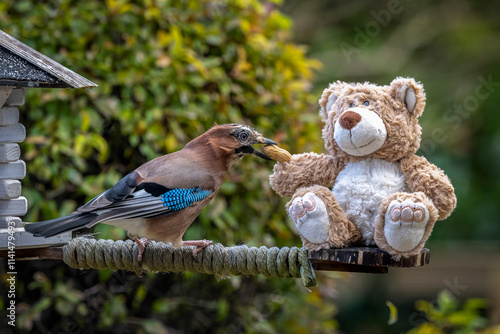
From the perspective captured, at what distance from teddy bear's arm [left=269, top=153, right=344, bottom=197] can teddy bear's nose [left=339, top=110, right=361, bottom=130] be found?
0.20 metres

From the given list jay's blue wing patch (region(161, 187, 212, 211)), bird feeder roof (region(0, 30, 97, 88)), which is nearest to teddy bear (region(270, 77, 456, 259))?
jay's blue wing patch (region(161, 187, 212, 211))

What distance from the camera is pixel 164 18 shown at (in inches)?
126

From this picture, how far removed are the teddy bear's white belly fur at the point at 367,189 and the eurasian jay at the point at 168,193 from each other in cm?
28

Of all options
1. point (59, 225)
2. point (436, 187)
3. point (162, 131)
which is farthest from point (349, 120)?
point (162, 131)

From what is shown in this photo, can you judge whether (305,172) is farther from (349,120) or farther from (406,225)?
(406,225)

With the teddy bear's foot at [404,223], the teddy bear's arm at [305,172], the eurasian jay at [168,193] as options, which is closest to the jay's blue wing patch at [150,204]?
the eurasian jay at [168,193]

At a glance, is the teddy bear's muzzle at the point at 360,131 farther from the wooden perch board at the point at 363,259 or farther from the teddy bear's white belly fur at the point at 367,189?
the wooden perch board at the point at 363,259

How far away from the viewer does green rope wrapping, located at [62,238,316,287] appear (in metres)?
2.00

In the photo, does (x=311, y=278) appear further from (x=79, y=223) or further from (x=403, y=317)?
(x=403, y=317)

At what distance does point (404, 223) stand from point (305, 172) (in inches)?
15.2

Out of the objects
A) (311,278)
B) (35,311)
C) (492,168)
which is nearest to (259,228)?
(35,311)

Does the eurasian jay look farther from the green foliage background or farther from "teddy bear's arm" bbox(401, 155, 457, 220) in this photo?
the green foliage background

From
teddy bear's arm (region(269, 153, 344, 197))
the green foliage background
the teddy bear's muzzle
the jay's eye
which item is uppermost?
the teddy bear's muzzle

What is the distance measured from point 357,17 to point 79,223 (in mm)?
5896
